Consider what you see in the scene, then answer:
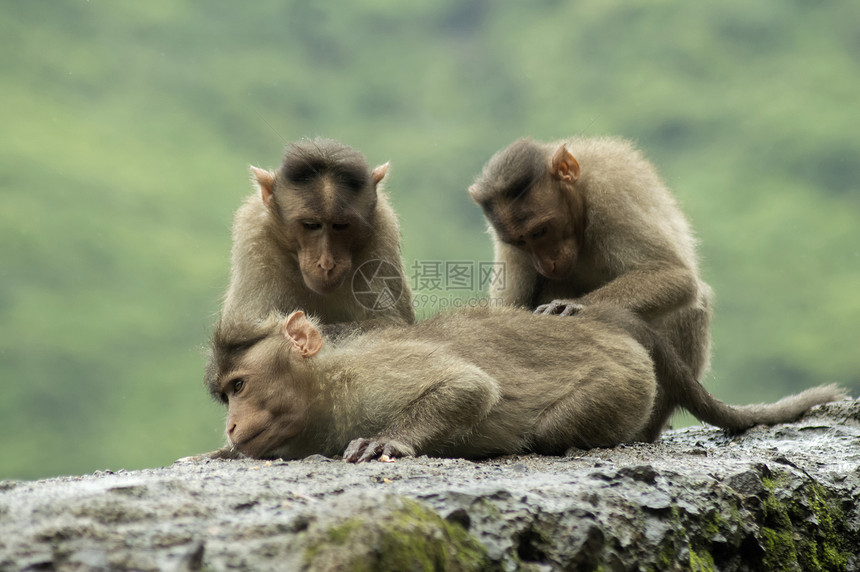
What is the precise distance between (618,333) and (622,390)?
1.15 feet

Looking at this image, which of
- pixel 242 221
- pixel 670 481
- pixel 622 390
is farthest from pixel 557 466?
pixel 242 221

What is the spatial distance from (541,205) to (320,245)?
1.14 m

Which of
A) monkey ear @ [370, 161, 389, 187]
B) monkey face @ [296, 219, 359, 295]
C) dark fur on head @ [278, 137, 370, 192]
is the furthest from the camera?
monkey ear @ [370, 161, 389, 187]

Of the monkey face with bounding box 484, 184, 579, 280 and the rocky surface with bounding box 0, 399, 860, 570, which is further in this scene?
the monkey face with bounding box 484, 184, 579, 280

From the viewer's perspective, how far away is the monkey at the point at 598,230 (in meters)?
4.55

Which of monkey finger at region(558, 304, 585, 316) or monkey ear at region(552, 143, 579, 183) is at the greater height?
monkey ear at region(552, 143, 579, 183)

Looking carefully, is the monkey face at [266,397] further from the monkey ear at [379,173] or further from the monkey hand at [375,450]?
the monkey ear at [379,173]

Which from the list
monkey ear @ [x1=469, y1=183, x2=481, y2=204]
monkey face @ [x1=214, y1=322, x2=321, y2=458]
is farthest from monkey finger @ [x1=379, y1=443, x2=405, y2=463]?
monkey ear @ [x1=469, y1=183, x2=481, y2=204]

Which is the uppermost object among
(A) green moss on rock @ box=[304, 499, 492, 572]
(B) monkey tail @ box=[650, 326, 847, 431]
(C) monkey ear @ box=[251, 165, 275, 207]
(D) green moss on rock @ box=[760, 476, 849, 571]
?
(C) monkey ear @ box=[251, 165, 275, 207]

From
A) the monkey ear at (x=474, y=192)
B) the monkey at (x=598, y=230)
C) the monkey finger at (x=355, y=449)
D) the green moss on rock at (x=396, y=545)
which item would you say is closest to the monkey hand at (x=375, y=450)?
the monkey finger at (x=355, y=449)

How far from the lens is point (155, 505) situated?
2160mm

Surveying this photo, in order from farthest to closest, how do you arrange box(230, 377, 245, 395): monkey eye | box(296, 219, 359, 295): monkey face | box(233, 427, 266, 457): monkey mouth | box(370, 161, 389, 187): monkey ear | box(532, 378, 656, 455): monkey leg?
box(370, 161, 389, 187): monkey ear < box(296, 219, 359, 295): monkey face < box(532, 378, 656, 455): monkey leg < box(230, 377, 245, 395): monkey eye < box(233, 427, 266, 457): monkey mouth

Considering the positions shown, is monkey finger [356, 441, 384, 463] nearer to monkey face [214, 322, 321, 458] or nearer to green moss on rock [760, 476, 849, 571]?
monkey face [214, 322, 321, 458]

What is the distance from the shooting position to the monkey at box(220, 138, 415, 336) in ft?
14.5
